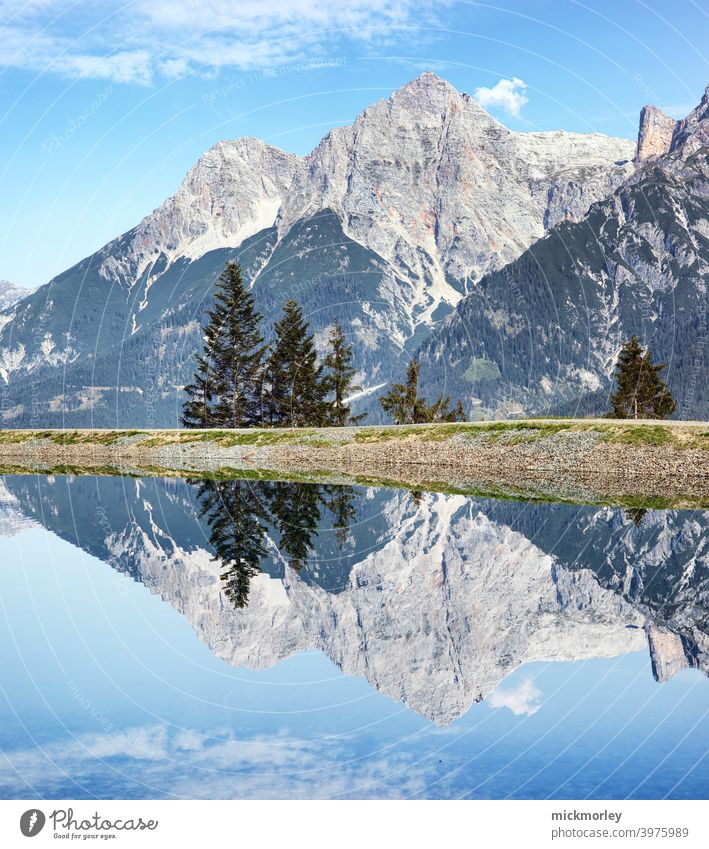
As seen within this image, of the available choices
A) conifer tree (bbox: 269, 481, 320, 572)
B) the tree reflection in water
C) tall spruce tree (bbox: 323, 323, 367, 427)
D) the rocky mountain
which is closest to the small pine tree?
tall spruce tree (bbox: 323, 323, 367, 427)

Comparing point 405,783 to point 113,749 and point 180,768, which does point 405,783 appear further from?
point 113,749

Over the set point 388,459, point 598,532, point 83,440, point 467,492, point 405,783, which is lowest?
point 405,783

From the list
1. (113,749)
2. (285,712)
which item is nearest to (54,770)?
(113,749)

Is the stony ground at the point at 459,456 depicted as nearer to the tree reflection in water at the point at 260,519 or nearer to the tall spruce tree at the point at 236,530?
the tree reflection in water at the point at 260,519

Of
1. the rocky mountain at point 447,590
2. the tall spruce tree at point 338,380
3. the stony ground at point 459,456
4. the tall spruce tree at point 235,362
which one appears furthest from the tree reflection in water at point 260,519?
the tall spruce tree at point 235,362

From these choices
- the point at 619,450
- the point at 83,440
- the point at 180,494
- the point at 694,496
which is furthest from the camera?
the point at 83,440

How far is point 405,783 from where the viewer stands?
1805 cm

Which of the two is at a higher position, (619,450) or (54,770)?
(619,450)

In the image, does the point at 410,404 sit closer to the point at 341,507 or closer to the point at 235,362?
the point at 235,362

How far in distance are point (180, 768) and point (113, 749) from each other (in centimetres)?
171

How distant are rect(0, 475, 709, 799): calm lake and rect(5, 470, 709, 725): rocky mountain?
12 centimetres

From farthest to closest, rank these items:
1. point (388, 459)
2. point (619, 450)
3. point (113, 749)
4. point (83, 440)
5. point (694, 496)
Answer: point (83, 440)
point (388, 459)
point (619, 450)
point (694, 496)
point (113, 749)
